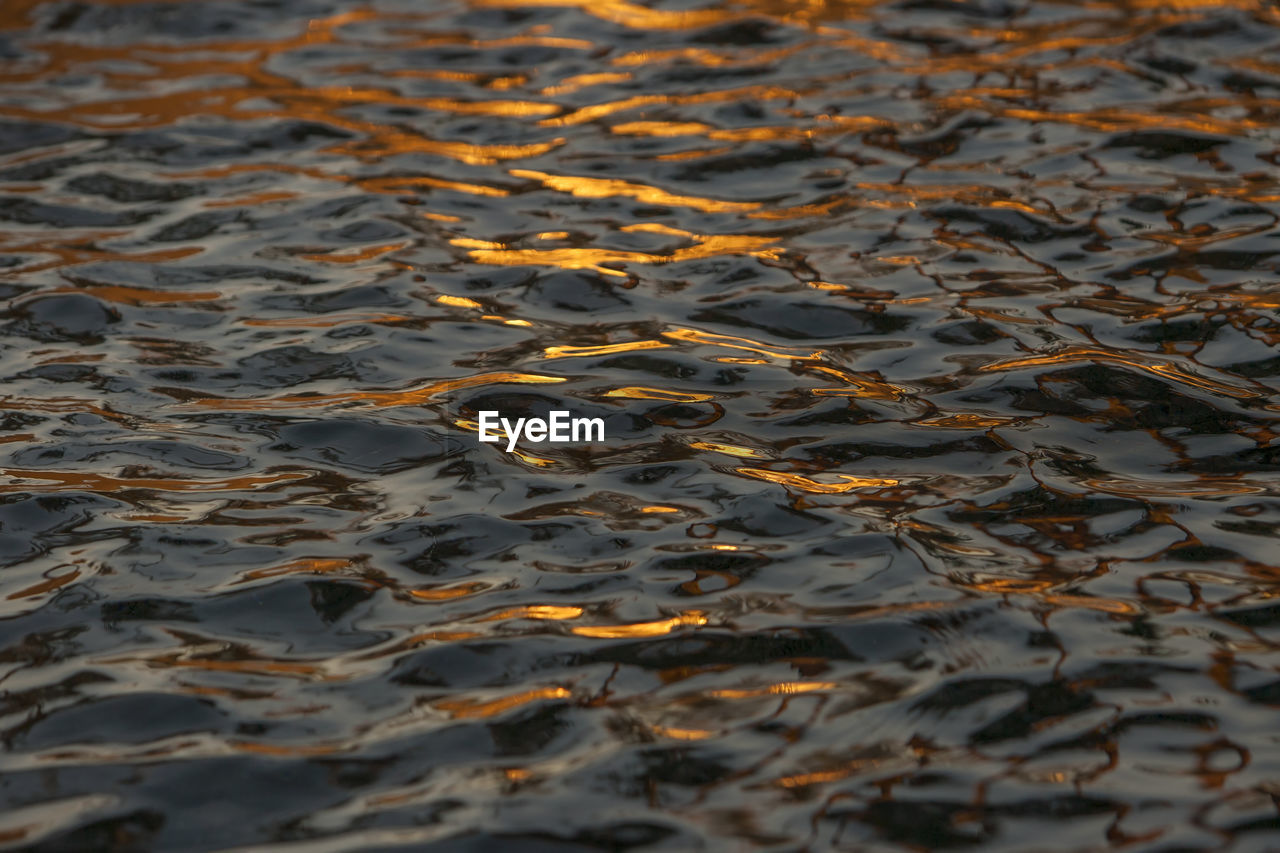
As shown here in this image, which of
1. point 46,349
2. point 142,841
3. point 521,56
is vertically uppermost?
point 521,56

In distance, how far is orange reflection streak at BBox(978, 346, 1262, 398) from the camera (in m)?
3.57

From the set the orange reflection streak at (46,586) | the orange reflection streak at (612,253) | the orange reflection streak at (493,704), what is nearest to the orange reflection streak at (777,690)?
the orange reflection streak at (493,704)

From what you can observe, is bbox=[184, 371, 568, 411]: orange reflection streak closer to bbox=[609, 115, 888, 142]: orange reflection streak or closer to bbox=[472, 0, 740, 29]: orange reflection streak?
bbox=[609, 115, 888, 142]: orange reflection streak

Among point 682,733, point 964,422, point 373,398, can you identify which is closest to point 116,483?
point 373,398

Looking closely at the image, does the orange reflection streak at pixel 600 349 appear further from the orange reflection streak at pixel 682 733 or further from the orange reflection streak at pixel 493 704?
the orange reflection streak at pixel 682 733

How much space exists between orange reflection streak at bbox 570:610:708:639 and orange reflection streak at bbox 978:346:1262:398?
1.34 m

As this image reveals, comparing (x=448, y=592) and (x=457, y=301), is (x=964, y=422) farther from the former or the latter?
(x=457, y=301)

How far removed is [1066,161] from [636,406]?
222cm

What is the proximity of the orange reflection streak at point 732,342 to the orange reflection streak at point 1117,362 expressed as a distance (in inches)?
19.1

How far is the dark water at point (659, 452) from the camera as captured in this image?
2344 millimetres

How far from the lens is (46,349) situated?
4.00 meters

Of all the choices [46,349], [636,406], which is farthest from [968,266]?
[46,349]

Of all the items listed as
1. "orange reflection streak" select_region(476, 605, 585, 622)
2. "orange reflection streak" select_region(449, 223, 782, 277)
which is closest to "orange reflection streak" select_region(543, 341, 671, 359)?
"orange reflection streak" select_region(449, 223, 782, 277)

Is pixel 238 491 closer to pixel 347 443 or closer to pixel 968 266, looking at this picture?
pixel 347 443
